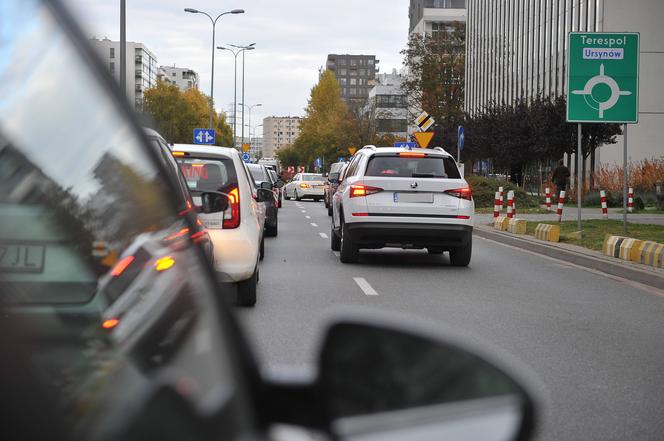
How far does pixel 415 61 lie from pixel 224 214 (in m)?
73.8

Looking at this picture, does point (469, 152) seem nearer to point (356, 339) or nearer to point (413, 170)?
point (413, 170)

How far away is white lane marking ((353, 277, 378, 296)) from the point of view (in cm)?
997

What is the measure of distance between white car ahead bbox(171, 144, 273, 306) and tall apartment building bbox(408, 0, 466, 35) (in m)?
106

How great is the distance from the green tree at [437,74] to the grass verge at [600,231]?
186 ft

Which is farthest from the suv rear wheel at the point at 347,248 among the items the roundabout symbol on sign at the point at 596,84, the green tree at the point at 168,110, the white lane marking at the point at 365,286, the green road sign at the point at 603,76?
the roundabout symbol on sign at the point at 596,84

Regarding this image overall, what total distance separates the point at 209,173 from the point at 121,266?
8.05 m

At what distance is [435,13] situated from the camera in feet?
381

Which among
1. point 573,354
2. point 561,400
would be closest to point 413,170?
point 573,354

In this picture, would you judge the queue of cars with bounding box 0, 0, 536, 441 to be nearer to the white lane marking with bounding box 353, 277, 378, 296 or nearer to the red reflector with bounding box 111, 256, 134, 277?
the red reflector with bounding box 111, 256, 134, 277

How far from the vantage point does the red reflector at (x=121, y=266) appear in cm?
96

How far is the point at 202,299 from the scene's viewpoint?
3.03 ft

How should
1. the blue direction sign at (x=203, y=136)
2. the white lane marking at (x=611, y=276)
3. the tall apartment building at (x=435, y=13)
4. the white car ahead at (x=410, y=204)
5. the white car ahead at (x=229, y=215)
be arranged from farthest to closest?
1. the tall apartment building at (x=435, y=13)
2. the blue direction sign at (x=203, y=136)
3. the white car ahead at (x=410, y=204)
4. the white lane marking at (x=611, y=276)
5. the white car ahead at (x=229, y=215)

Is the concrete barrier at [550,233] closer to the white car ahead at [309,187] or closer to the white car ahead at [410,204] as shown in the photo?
the white car ahead at [410,204]

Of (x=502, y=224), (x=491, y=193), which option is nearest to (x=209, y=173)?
(x=502, y=224)
